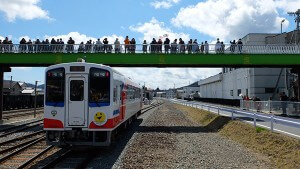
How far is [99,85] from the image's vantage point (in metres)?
13.1

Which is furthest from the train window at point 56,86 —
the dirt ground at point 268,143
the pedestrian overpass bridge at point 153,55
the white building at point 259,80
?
the white building at point 259,80

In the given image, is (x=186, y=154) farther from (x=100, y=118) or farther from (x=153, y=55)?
(x=153, y=55)

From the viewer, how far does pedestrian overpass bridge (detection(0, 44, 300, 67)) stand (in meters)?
25.8

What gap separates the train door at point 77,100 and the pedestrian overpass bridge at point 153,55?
12.8m

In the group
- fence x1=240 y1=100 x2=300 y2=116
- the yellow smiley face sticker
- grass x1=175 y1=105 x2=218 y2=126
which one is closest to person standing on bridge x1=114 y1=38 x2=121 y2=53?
grass x1=175 y1=105 x2=218 y2=126

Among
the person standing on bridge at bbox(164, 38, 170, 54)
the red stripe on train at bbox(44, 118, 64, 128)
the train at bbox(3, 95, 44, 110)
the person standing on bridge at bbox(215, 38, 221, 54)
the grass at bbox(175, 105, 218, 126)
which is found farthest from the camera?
the train at bbox(3, 95, 44, 110)

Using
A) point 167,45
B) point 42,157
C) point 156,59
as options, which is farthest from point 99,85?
point 167,45

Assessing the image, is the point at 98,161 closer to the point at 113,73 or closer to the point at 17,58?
the point at 113,73

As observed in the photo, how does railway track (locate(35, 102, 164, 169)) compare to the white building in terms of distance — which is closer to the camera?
railway track (locate(35, 102, 164, 169))

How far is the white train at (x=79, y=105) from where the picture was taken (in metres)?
12.8

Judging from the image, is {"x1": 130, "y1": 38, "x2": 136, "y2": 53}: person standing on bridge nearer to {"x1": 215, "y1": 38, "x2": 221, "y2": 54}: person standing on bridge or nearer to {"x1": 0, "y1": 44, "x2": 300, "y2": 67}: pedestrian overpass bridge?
{"x1": 0, "y1": 44, "x2": 300, "y2": 67}: pedestrian overpass bridge

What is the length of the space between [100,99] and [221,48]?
1543 centimetres

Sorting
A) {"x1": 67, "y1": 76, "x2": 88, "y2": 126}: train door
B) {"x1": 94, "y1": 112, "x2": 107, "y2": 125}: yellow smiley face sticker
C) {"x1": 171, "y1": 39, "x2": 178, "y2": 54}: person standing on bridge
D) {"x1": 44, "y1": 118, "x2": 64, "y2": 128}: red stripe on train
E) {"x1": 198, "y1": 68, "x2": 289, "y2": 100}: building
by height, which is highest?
{"x1": 171, "y1": 39, "x2": 178, "y2": 54}: person standing on bridge

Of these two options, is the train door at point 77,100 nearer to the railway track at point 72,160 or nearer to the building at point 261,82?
the railway track at point 72,160
